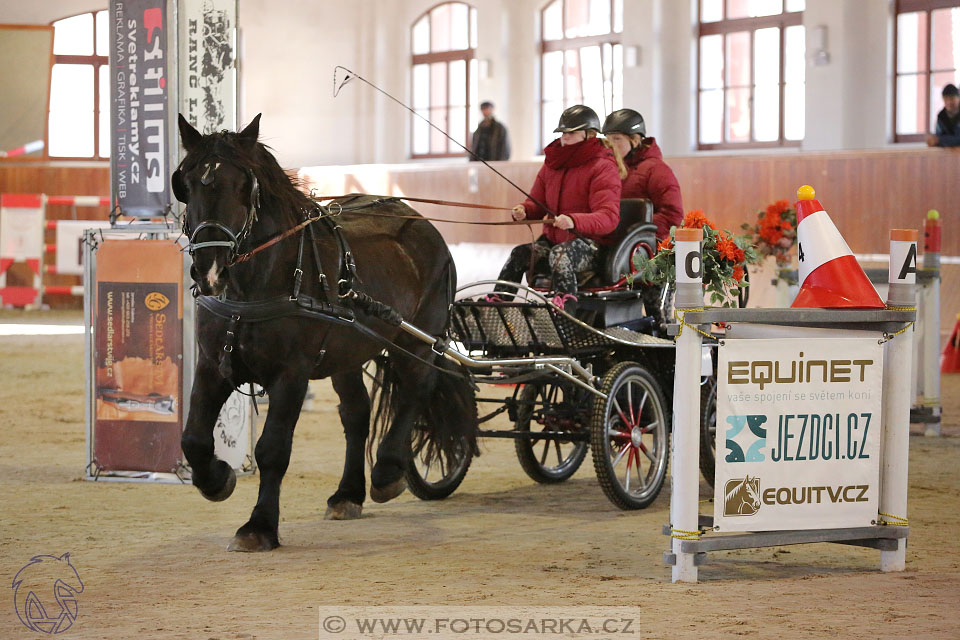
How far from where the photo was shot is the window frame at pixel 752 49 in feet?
54.6

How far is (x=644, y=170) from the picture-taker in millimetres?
6809

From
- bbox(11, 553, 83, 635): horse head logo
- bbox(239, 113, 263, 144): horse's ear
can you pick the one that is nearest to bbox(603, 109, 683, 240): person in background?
bbox(239, 113, 263, 144): horse's ear

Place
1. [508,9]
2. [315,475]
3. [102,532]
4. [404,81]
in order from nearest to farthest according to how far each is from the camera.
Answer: [102,532]
[315,475]
[508,9]
[404,81]

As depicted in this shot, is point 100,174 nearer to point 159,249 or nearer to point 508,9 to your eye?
point 508,9

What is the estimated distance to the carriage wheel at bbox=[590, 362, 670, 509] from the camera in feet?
18.1

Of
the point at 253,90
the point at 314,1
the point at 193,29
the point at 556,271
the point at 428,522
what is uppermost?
the point at 314,1

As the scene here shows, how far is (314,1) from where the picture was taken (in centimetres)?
2228

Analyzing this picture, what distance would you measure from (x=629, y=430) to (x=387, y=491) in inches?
46.7

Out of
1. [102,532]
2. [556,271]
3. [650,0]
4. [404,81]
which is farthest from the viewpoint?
[404,81]

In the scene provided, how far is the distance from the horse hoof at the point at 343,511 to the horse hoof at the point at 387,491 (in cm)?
16

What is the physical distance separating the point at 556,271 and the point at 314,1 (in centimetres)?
1762

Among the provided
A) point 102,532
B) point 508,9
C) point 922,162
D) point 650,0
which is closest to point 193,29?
point 102,532

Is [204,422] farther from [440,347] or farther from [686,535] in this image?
[686,535]

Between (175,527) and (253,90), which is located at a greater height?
(253,90)
